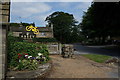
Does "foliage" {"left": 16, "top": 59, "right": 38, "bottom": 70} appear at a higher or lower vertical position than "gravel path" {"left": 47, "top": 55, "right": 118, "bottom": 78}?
higher

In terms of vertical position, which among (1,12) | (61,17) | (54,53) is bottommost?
(54,53)

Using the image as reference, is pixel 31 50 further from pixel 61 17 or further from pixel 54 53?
pixel 61 17

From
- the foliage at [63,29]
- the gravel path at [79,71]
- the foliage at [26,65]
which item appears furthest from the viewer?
the foliage at [63,29]

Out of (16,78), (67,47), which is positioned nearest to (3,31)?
(16,78)

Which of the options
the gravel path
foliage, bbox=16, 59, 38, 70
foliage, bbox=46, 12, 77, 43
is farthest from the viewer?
foliage, bbox=46, 12, 77, 43

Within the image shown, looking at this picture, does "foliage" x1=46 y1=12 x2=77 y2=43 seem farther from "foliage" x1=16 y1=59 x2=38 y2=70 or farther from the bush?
"foliage" x1=16 y1=59 x2=38 y2=70

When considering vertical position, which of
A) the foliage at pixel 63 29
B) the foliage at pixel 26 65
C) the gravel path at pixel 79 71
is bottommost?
the gravel path at pixel 79 71

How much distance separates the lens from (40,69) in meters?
4.79

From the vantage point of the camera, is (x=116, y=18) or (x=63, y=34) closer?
(x=116, y=18)

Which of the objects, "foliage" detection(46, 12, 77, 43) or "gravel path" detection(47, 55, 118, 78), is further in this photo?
"foliage" detection(46, 12, 77, 43)

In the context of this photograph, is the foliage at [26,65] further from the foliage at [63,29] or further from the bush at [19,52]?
the foliage at [63,29]

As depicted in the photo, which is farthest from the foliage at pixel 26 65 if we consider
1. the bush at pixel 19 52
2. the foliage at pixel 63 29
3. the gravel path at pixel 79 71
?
the foliage at pixel 63 29

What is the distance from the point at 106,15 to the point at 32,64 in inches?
581

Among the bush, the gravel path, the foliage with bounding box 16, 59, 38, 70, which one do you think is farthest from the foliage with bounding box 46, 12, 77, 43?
the foliage with bounding box 16, 59, 38, 70
